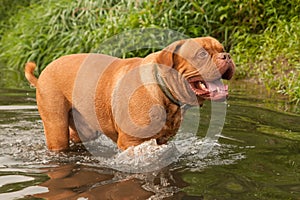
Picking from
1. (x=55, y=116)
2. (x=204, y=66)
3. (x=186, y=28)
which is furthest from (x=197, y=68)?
(x=186, y=28)

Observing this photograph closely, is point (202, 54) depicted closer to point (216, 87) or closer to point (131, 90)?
point (216, 87)

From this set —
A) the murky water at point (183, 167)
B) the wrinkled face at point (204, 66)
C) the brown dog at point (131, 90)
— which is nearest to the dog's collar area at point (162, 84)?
the brown dog at point (131, 90)

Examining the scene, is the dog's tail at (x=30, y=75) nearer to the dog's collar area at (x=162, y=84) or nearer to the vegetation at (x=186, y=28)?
the dog's collar area at (x=162, y=84)

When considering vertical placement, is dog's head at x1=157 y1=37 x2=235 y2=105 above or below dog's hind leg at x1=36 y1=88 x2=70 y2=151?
above

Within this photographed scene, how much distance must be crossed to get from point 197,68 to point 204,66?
2.3 inches

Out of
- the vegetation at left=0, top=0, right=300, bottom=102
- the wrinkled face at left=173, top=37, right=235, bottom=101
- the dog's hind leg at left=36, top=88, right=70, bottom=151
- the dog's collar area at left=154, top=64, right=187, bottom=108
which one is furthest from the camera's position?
the vegetation at left=0, top=0, right=300, bottom=102

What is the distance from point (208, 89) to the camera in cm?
442

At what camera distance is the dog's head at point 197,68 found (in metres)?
4.36

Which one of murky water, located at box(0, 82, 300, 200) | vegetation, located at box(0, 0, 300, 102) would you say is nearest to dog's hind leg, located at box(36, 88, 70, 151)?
murky water, located at box(0, 82, 300, 200)

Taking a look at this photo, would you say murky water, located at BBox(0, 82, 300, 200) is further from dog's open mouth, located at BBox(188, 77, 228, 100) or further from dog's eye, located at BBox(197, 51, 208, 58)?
dog's eye, located at BBox(197, 51, 208, 58)

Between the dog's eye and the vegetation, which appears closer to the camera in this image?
the dog's eye

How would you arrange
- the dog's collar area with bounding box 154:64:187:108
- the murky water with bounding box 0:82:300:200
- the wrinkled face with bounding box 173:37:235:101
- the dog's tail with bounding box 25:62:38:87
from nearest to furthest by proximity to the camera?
A: 1. the murky water with bounding box 0:82:300:200
2. the wrinkled face with bounding box 173:37:235:101
3. the dog's collar area with bounding box 154:64:187:108
4. the dog's tail with bounding box 25:62:38:87

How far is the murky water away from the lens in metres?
3.92

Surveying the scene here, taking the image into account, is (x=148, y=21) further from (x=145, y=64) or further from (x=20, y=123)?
(x=145, y=64)
